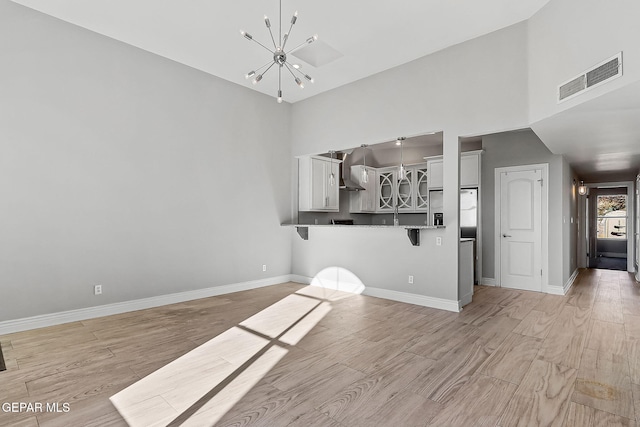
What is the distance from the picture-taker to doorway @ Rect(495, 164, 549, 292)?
221 inches

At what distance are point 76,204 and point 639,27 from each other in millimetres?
5737

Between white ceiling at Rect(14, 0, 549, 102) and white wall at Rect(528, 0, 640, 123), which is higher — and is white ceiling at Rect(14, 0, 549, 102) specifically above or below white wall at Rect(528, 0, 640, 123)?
above

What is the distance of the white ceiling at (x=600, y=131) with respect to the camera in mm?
3020

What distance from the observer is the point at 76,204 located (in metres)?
3.91

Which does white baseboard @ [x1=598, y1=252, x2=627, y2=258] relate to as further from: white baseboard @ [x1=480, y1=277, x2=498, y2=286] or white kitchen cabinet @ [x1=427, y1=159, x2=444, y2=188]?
white kitchen cabinet @ [x1=427, y1=159, x2=444, y2=188]

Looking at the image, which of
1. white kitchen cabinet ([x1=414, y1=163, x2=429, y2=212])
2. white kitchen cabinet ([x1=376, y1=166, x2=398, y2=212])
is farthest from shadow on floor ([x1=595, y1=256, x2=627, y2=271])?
white kitchen cabinet ([x1=376, y1=166, x2=398, y2=212])

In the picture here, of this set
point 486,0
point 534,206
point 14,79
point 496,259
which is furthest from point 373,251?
point 14,79

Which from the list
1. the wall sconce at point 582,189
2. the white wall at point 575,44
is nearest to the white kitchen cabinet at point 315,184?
the white wall at point 575,44

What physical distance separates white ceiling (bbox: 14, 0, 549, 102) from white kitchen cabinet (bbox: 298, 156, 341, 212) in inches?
80.5

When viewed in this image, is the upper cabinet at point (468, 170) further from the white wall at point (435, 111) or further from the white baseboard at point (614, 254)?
the white baseboard at point (614, 254)

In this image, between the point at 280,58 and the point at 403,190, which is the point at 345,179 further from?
the point at 280,58

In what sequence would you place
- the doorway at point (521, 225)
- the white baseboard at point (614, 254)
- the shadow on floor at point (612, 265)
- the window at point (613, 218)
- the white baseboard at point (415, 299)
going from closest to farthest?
the white baseboard at point (415, 299) < the doorway at point (521, 225) < the shadow on floor at point (612, 265) < the white baseboard at point (614, 254) < the window at point (613, 218)

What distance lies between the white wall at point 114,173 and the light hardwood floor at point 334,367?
2.18 ft

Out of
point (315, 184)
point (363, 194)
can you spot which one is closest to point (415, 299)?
point (315, 184)
